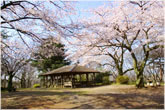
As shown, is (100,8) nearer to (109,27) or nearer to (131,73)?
(109,27)

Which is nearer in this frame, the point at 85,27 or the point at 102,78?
the point at 85,27

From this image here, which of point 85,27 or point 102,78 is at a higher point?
point 85,27

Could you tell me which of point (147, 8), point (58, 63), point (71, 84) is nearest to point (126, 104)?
point (147, 8)

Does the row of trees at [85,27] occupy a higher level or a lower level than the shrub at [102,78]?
higher

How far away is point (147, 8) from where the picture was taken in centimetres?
1137

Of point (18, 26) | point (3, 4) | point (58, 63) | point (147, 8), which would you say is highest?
point (147, 8)

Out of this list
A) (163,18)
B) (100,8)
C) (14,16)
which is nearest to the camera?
(14,16)

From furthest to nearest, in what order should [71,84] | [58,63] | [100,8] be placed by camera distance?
[58,63], [71,84], [100,8]

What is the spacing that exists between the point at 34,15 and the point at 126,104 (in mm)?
5739

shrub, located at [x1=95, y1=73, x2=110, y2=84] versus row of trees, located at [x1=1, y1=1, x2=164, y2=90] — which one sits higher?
row of trees, located at [x1=1, y1=1, x2=164, y2=90]

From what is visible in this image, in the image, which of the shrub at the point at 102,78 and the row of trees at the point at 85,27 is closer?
the row of trees at the point at 85,27

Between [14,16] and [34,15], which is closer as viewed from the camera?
[34,15]

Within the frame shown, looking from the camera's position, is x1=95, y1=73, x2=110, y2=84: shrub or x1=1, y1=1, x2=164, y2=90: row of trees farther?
x1=95, y1=73, x2=110, y2=84: shrub

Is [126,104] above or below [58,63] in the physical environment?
below
